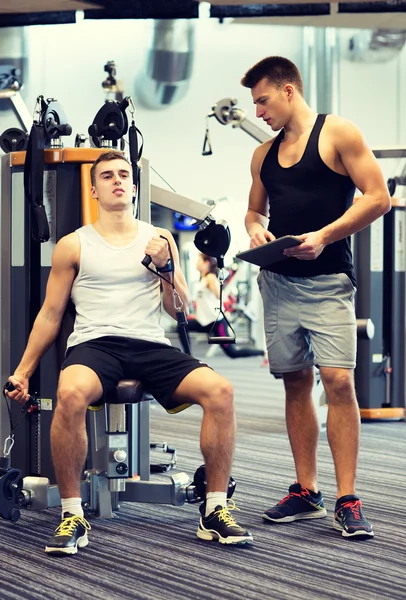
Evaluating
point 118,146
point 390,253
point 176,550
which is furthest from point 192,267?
point 176,550

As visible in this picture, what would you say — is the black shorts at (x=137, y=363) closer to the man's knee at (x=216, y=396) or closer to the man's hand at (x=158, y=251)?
the man's knee at (x=216, y=396)

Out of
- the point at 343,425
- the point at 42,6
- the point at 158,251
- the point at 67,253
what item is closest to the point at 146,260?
the point at 158,251

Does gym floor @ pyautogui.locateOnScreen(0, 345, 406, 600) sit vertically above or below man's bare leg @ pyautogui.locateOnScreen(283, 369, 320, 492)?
below

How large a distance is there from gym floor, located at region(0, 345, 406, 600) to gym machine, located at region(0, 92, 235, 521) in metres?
0.11

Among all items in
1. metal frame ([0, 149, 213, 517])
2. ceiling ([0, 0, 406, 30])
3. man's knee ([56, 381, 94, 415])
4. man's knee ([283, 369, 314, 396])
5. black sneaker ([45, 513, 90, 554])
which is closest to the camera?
black sneaker ([45, 513, 90, 554])

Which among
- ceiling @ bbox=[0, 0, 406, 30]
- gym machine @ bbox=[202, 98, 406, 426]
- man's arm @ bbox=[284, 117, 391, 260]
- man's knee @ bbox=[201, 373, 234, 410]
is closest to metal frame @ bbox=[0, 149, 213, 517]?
man's knee @ bbox=[201, 373, 234, 410]

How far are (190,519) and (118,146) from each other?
4.78 feet

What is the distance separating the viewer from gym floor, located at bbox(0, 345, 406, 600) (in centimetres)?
214

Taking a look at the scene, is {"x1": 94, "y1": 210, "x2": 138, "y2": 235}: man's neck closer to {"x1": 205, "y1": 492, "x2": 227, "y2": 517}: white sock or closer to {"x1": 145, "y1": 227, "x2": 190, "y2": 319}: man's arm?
{"x1": 145, "y1": 227, "x2": 190, "y2": 319}: man's arm

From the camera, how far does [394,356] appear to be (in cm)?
548

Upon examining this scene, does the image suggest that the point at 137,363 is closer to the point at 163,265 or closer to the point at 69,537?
the point at 163,265

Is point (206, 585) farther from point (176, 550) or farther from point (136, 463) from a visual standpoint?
point (136, 463)

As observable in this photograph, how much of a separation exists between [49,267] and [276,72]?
3.72 ft

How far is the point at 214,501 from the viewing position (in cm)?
259
